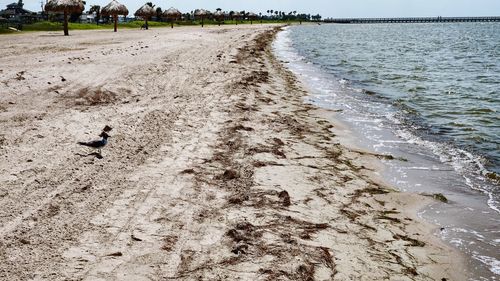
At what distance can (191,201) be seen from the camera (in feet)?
16.0

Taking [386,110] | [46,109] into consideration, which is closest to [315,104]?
[386,110]

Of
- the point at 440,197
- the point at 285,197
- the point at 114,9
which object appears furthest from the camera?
the point at 114,9

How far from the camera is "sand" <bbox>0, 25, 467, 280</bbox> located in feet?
12.1

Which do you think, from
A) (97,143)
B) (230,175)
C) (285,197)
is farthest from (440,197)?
(97,143)

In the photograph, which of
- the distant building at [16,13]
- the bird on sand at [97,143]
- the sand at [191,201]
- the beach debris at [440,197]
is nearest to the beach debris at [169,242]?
the sand at [191,201]

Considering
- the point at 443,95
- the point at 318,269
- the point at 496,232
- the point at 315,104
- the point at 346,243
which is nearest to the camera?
the point at 318,269

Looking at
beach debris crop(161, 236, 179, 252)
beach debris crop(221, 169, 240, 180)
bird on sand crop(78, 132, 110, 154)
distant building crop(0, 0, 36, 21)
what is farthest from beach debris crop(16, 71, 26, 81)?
distant building crop(0, 0, 36, 21)

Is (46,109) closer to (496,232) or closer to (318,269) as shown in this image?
(318,269)

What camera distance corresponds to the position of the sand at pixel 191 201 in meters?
3.68

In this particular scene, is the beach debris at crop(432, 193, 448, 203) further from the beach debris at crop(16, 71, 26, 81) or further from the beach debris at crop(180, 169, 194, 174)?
the beach debris at crop(16, 71, 26, 81)

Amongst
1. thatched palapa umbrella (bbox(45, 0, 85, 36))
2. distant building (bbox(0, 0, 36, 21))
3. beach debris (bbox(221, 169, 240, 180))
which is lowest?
beach debris (bbox(221, 169, 240, 180))

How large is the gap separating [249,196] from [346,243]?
1.37m

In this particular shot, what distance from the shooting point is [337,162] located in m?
7.01

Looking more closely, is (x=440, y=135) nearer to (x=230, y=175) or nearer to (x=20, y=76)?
(x=230, y=175)
